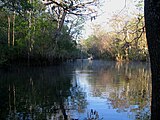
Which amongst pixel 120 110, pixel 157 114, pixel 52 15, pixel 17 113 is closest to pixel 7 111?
pixel 17 113

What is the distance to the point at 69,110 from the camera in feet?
25.6

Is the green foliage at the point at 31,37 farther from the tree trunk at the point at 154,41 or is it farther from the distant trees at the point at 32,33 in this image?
the tree trunk at the point at 154,41

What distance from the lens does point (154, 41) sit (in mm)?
3576

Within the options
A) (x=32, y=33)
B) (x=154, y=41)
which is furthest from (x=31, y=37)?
(x=154, y=41)

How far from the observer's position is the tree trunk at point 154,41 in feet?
11.5

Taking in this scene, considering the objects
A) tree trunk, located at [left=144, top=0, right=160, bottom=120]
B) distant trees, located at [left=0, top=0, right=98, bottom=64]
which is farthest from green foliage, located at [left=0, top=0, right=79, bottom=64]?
tree trunk, located at [left=144, top=0, right=160, bottom=120]

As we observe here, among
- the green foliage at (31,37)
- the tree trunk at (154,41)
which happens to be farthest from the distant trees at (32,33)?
the tree trunk at (154,41)

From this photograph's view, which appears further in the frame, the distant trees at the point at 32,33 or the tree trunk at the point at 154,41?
the distant trees at the point at 32,33

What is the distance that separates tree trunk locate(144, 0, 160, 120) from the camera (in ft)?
11.5

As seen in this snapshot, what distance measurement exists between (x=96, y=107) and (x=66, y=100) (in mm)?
1415

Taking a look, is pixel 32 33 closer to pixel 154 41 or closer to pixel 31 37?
pixel 31 37

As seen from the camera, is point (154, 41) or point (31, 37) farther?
point (31, 37)

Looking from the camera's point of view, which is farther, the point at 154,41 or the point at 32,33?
the point at 32,33

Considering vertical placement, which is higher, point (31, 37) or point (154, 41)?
point (31, 37)
